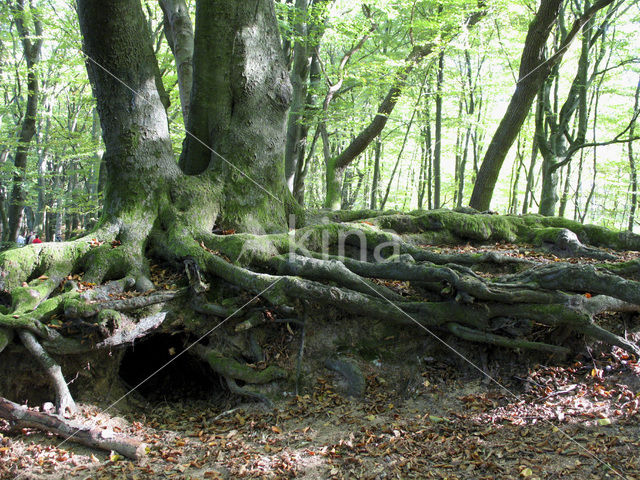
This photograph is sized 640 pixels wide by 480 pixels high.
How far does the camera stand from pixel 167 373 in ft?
19.2

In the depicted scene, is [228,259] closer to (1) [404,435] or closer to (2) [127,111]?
(2) [127,111]

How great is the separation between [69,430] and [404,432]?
124 inches

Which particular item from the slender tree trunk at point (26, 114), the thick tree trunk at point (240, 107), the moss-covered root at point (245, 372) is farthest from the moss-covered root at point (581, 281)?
the slender tree trunk at point (26, 114)

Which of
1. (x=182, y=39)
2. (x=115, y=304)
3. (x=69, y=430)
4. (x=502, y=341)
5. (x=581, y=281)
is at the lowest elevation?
(x=69, y=430)

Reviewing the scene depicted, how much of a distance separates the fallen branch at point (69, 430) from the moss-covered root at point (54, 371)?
7.7 inches

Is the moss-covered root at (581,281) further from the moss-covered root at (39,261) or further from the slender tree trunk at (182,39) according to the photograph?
the slender tree trunk at (182,39)

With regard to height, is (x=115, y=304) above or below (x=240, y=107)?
below

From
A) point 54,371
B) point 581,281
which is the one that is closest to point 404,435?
point 581,281

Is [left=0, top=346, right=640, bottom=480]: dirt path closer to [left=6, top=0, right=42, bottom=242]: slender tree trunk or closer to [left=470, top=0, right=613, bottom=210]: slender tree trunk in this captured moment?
[left=470, top=0, right=613, bottom=210]: slender tree trunk

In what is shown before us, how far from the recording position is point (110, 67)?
5801 mm

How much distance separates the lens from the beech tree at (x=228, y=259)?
4.45 m

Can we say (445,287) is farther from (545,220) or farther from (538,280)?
(545,220)

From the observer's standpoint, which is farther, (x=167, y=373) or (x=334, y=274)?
(x=167, y=373)

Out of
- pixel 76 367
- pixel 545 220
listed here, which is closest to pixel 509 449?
pixel 76 367
